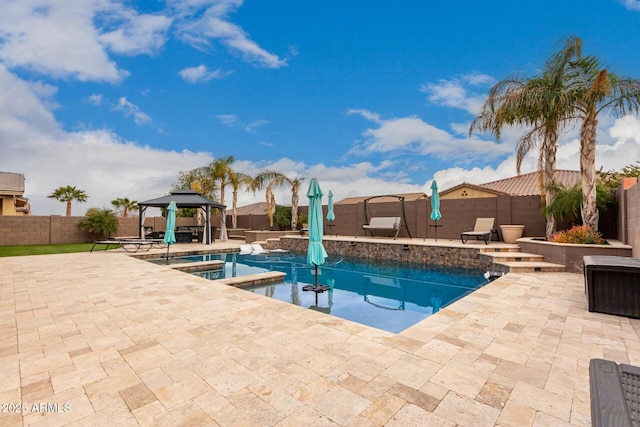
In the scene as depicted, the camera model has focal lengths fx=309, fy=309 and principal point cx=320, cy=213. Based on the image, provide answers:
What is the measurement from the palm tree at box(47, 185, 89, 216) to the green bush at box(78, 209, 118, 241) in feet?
46.3

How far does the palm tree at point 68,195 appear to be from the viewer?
86.5 feet

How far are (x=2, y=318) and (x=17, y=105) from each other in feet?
36.2

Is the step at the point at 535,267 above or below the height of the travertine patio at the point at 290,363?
above

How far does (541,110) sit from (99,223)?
61.5ft

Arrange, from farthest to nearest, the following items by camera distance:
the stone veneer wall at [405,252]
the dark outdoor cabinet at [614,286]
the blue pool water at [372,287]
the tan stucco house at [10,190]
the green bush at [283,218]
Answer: the tan stucco house at [10,190], the green bush at [283,218], the stone veneer wall at [405,252], the blue pool water at [372,287], the dark outdoor cabinet at [614,286]

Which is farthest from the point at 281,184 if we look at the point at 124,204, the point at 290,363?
the point at 124,204

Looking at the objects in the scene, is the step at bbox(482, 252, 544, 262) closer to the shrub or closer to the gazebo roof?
the shrub

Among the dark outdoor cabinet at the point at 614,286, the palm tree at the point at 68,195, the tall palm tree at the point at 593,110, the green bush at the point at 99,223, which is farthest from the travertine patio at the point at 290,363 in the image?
the palm tree at the point at 68,195

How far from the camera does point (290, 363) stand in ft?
8.32

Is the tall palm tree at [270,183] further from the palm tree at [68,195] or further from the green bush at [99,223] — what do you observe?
the palm tree at [68,195]

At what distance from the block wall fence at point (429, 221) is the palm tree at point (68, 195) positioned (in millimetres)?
14000

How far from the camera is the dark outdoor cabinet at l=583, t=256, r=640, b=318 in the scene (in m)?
3.65

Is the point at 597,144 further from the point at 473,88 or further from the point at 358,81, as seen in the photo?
the point at 358,81

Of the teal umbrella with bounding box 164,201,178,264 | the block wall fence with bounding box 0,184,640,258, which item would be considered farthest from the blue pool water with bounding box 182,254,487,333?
the block wall fence with bounding box 0,184,640,258
